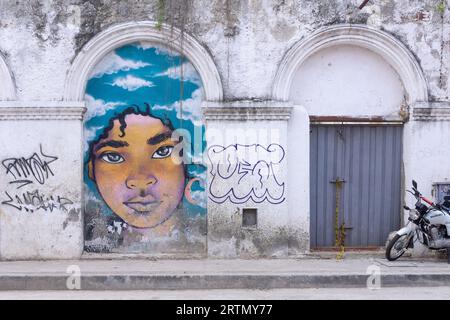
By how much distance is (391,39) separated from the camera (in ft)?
33.9

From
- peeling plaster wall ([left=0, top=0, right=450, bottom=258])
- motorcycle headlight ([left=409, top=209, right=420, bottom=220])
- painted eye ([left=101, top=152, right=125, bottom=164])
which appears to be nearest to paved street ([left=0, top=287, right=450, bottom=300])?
motorcycle headlight ([left=409, top=209, right=420, bottom=220])

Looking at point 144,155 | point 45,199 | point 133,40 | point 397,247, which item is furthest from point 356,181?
point 45,199

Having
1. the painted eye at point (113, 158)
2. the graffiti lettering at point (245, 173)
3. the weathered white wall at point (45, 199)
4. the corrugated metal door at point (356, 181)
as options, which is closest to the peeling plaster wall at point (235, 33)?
the weathered white wall at point (45, 199)

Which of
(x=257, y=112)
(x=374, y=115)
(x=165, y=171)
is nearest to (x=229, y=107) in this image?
(x=257, y=112)

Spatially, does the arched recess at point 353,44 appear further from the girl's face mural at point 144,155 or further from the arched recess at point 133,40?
the girl's face mural at point 144,155

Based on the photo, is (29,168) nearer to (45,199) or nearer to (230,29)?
(45,199)

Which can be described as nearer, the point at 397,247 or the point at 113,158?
the point at 397,247

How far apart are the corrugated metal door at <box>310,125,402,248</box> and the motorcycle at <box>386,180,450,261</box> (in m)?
0.68

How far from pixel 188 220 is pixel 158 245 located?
60cm

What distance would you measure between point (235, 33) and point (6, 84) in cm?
346

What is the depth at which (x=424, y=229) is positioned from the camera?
10.1 meters

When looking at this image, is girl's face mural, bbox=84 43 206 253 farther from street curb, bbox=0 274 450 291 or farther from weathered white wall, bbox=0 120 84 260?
street curb, bbox=0 274 450 291

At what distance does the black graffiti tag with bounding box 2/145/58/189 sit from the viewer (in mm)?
10234

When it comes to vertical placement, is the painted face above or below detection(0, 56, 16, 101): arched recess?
below
